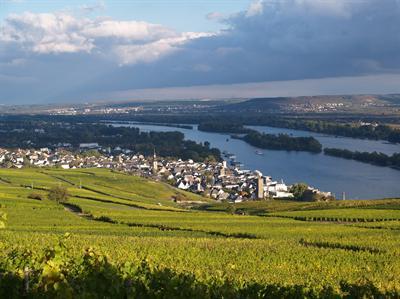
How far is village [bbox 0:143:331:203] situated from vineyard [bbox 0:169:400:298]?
24.0 meters

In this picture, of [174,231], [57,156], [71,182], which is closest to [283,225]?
[174,231]

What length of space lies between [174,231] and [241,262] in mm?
13525

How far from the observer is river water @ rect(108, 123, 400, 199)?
74.9 m

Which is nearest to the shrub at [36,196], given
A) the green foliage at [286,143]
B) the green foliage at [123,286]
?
the green foliage at [123,286]

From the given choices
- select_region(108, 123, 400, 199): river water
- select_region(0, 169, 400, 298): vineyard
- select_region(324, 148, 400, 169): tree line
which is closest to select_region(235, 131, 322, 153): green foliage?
select_region(108, 123, 400, 199): river water

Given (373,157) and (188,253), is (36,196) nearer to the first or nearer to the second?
(188,253)

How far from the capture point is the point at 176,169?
106 meters

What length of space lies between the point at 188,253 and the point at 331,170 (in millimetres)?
76413

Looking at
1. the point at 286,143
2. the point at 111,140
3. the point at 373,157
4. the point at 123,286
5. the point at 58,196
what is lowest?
the point at 111,140

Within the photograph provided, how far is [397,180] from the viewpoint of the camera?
81.2m

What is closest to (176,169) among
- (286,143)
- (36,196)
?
(286,143)

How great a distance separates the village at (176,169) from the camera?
8019 cm

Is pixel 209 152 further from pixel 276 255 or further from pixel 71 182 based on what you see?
pixel 276 255

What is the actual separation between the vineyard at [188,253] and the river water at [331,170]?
24467 millimetres
